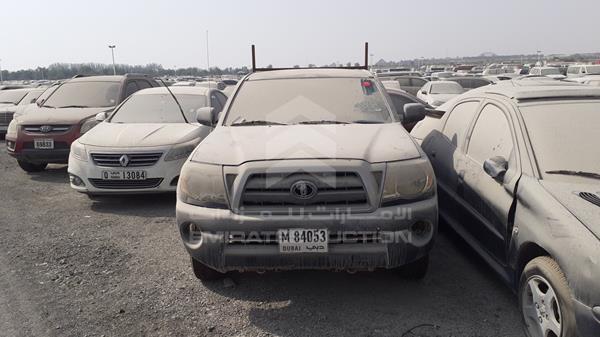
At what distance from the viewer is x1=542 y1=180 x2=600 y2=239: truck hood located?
2490mm

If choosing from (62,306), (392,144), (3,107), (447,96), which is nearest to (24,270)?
(62,306)

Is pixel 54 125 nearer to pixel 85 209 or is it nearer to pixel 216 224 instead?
pixel 85 209

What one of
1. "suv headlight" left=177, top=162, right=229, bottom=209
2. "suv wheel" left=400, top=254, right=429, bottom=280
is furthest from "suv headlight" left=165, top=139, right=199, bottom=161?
"suv wheel" left=400, top=254, right=429, bottom=280

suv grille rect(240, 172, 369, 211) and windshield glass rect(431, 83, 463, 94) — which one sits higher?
windshield glass rect(431, 83, 463, 94)

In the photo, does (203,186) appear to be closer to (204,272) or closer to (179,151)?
(204,272)

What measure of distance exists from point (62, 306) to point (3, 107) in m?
12.3

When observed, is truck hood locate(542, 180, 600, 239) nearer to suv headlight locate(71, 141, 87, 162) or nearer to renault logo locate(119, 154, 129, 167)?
renault logo locate(119, 154, 129, 167)

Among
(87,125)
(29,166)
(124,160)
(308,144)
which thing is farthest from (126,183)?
(29,166)

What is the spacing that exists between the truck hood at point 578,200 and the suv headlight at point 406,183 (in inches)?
29.3

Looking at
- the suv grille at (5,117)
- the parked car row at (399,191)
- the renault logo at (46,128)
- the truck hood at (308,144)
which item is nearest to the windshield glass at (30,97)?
the suv grille at (5,117)

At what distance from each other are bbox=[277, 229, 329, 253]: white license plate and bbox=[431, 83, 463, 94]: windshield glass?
14.7 meters

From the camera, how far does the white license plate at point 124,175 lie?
6.00m

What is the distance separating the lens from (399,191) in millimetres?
3221

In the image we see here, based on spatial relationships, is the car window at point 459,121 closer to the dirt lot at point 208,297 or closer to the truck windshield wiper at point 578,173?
the dirt lot at point 208,297
